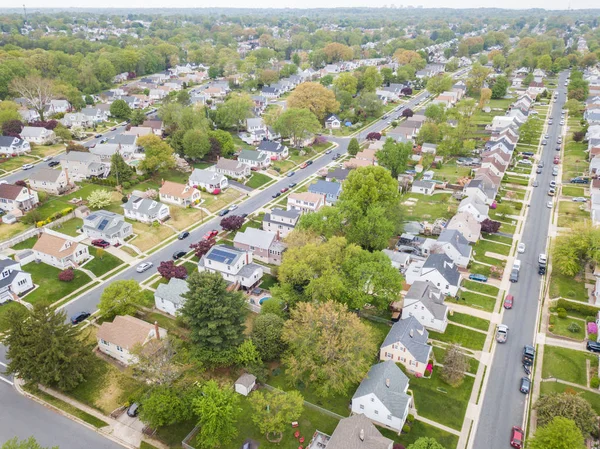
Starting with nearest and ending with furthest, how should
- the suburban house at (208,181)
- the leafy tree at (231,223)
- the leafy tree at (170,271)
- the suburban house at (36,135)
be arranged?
the leafy tree at (170,271), the leafy tree at (231,223), the suburban house at (208,181), the suburban house at (36,135)

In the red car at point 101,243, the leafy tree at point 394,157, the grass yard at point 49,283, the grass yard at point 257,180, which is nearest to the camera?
the grass yard at point 49,283

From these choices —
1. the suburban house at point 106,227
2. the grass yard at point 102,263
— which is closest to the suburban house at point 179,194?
the suburban house at point 106,227

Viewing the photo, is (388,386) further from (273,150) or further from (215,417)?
(273,150)

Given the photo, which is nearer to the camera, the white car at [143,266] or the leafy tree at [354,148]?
the white car at [143,266]

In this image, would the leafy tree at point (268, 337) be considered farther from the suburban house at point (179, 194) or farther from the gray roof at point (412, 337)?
the suburban house at point (179, 194)

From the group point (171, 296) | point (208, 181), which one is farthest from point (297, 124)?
point (171, 296)

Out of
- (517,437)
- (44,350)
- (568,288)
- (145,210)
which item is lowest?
(568,288)

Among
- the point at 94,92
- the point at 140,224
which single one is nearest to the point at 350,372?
the point at 140,224
